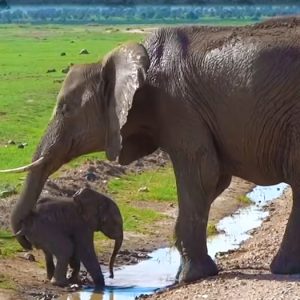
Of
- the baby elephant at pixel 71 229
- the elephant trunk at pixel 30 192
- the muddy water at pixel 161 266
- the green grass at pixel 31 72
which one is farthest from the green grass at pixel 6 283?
the green grass at pixel 31 72

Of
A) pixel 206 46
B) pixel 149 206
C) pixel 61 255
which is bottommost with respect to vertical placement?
pixel 149 206

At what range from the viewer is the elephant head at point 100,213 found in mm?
13398

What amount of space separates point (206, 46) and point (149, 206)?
6134 millimetres

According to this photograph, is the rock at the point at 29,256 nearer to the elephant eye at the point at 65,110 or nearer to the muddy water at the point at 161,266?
the muddy water at the point at 161,266

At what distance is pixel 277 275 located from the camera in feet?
39.5

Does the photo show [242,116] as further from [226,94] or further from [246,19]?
[246,19]

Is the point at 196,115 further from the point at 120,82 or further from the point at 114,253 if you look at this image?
the point at 114,253

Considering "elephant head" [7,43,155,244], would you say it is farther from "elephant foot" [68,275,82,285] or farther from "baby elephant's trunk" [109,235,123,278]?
"baby elephant's trunk" [109,235,123,278]

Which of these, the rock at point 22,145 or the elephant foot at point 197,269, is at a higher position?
the elephant foot at point 197,269

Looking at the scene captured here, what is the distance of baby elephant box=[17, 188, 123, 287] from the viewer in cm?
1304

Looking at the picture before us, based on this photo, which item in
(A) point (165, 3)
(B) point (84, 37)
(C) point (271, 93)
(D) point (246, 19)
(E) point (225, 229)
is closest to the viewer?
(C) point (271, 93)

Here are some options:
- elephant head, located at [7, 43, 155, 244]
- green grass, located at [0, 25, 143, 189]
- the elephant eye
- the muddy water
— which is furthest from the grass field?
the elephant eye

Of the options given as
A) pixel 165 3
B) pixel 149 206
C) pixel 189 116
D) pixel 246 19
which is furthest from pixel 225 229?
pixel 165 3

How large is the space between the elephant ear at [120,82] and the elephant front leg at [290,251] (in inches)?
69.9
